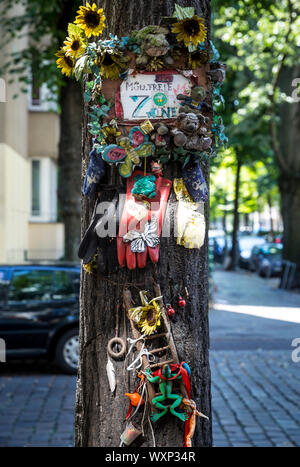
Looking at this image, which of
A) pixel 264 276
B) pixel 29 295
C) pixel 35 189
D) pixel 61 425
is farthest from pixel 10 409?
pixel 264 276

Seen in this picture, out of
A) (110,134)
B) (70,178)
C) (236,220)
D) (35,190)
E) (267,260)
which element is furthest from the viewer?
(236,220)

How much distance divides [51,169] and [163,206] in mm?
21280

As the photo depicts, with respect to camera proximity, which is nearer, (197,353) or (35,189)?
(197,353)

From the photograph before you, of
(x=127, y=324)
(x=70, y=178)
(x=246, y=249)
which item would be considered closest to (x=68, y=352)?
(x=70, y=178)

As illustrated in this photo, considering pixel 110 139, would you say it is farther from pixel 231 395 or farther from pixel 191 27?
pixel 231 395

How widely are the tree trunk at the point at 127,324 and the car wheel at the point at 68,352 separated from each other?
6.33 metres

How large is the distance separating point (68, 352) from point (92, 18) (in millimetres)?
6980

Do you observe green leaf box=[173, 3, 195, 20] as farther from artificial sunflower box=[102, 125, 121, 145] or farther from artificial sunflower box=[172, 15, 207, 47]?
artificial sunflower box=[102, 125, 121, 145]

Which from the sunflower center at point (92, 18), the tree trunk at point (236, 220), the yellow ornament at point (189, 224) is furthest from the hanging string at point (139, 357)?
the tree trunk at point (236, 220)

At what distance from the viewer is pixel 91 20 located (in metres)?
2.43

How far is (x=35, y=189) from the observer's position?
22.9 meters

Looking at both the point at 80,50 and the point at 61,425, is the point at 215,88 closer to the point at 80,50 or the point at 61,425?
the point at 80,50

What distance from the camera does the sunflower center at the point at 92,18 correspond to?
7.95ft

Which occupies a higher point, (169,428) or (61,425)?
(169,428)
